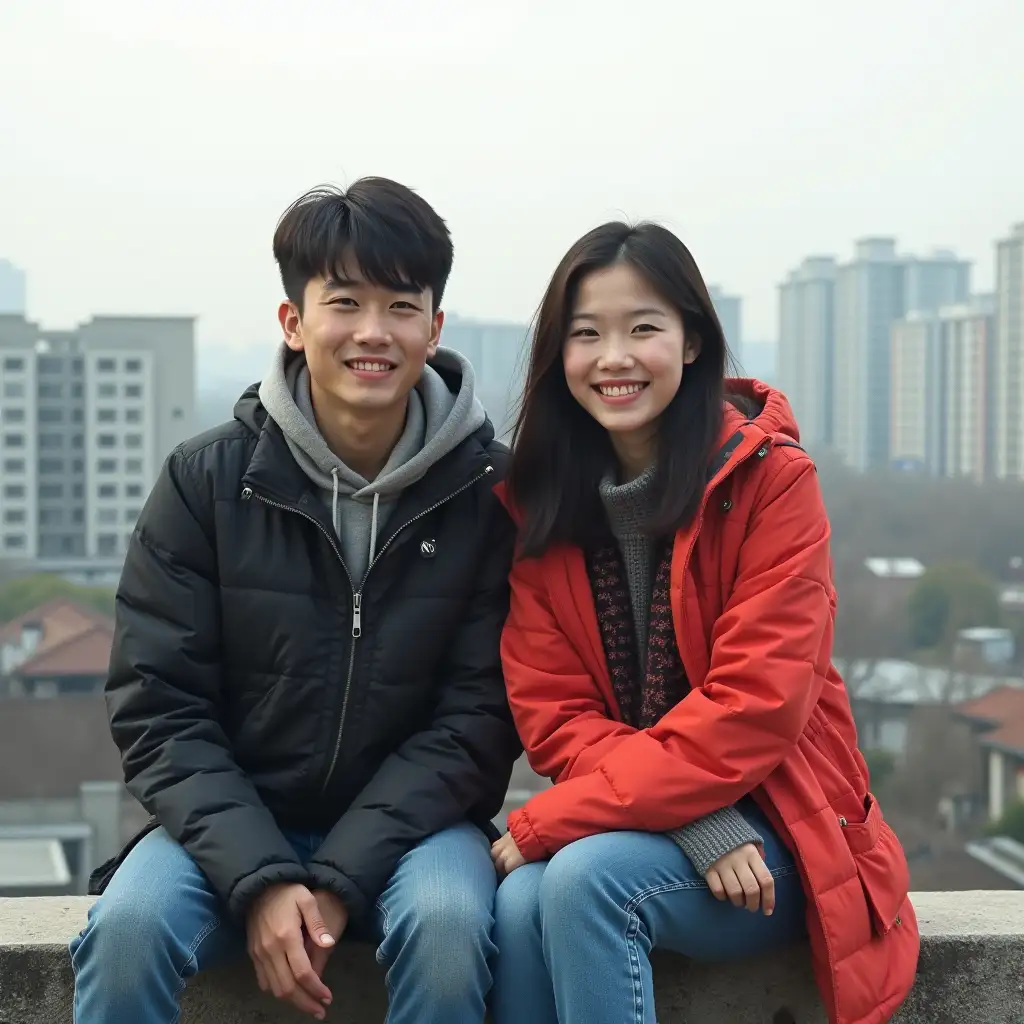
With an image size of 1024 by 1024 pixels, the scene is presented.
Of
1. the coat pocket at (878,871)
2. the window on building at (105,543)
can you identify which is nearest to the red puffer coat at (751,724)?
the coat pocket at (878,871)

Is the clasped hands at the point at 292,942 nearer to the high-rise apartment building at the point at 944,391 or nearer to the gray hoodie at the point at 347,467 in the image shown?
the gray hoodie at the point at 347,467

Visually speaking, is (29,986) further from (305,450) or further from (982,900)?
(982,900)

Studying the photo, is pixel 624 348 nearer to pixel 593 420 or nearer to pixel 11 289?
pixel 593 420

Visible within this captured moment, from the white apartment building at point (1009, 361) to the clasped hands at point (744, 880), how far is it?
3883 centimetres

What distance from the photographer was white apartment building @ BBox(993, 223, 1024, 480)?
37.9m

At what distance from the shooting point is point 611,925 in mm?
1163

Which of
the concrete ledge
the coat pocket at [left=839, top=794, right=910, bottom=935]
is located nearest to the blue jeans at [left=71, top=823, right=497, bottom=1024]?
the concrete ledge

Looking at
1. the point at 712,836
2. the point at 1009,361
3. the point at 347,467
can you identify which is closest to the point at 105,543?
the point at 1009,361

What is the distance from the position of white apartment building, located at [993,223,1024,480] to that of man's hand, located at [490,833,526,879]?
38.8 metres

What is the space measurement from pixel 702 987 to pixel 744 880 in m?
0.19

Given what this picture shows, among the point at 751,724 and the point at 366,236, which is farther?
the point at 366,236

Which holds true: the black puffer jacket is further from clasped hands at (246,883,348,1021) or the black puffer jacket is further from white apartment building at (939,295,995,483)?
white apartment building at (939,295,995,483)

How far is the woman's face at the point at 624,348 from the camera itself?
1.36 metres

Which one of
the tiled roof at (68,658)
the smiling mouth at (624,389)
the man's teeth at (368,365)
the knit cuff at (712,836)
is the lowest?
the tiled roof at (68,658)
